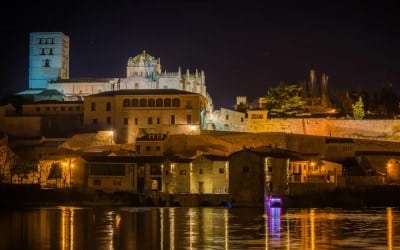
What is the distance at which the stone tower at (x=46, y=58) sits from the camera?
95.1m

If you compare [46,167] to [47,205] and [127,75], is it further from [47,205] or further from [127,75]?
[127,75]

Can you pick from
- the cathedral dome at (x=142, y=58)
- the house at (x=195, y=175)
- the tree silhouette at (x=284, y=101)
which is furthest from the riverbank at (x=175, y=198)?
the cathedral dome at (x=142, y=58)

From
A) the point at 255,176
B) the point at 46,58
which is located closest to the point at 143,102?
the point at 255,176

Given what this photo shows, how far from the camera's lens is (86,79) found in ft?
284

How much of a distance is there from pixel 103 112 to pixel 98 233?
115 ft

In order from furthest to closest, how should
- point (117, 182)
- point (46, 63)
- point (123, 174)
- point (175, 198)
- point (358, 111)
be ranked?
point (46, 63)
point (358, 111)
point (117, 182)
point (123, 174)
point (175, 198)

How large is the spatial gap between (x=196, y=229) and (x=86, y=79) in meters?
51.1

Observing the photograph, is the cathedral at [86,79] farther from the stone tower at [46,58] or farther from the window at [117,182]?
the window at [117,182]

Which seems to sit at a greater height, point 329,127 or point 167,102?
point 167,102

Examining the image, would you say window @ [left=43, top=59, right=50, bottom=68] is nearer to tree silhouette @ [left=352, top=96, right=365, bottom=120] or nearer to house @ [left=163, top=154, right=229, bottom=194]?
tree silhouette @ [left=352, top=96, right=365, bottom=120]

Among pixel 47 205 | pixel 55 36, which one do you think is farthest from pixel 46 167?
pixel 55 36

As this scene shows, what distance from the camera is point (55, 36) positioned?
98250mm

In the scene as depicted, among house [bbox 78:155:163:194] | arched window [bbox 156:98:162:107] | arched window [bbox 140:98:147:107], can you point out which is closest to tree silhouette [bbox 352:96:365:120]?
arched window [bbox 156:98:162:107]

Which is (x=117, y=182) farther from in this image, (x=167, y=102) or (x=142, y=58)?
(x=142, y=58)
